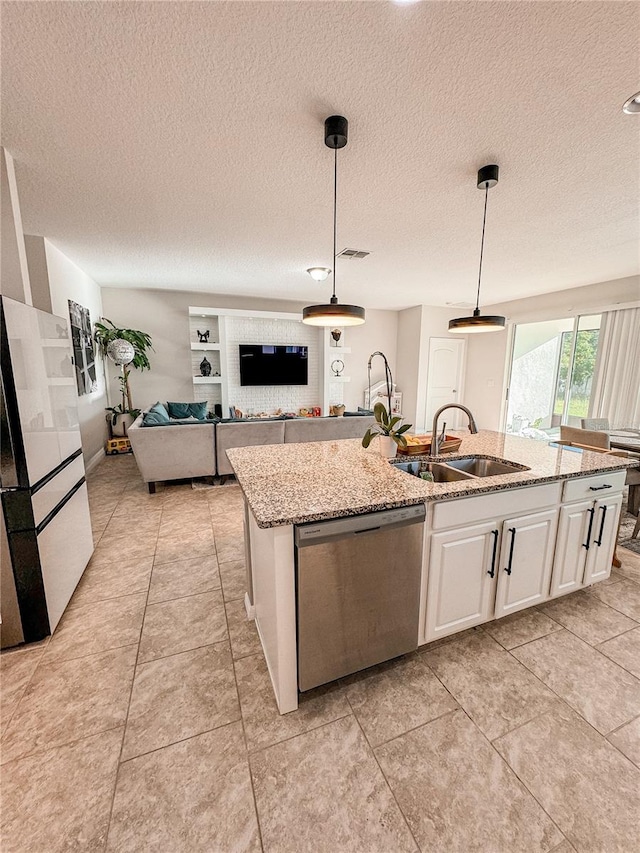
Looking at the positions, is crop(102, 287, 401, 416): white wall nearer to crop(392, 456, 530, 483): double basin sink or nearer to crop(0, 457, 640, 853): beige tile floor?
crop(0, 457, 640, 853): beige tile floor

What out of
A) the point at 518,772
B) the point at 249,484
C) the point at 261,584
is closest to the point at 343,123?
the point at 249,484

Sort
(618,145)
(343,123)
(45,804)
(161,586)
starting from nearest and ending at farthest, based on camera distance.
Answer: (45,804), (343,123), (618,145), (161,586)

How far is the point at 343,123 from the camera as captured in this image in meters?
1.70

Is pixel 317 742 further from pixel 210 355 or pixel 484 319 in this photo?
pixel 210 355

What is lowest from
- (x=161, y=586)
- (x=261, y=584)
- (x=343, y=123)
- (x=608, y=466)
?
(x=161, y=586)

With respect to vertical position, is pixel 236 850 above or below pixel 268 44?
below

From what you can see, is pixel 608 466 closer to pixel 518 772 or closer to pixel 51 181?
pixel 518 772

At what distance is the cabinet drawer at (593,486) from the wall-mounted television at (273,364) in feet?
17.3

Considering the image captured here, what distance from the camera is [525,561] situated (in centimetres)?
182

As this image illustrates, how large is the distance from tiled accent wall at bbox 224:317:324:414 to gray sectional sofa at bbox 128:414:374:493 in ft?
8.23

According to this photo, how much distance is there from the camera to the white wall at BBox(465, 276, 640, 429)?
4691mm

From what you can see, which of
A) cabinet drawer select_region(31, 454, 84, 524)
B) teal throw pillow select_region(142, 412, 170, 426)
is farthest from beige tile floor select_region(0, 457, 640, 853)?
teal throw pillow select_region(142, 412, 170, 426)

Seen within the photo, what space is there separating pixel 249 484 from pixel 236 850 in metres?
1.14

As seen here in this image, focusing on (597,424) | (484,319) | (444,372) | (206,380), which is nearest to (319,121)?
(484,319)
